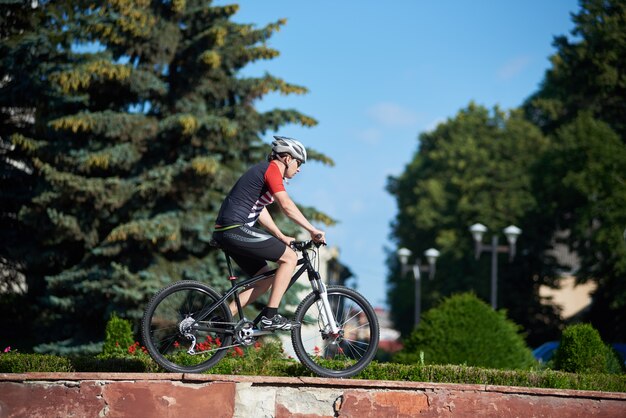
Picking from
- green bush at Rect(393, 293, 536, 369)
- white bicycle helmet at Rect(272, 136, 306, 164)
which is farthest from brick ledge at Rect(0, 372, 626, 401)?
green bush at Rect(393, 293, 536, 369)

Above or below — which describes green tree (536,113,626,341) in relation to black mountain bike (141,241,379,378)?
above

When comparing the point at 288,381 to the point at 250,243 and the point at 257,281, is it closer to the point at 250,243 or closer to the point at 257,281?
the point at 257,281

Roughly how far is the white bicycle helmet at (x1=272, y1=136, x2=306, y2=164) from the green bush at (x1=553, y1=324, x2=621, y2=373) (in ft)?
16.4

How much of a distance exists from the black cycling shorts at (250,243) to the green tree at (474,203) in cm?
3607

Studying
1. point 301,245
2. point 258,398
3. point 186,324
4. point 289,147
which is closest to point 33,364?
point 186,324

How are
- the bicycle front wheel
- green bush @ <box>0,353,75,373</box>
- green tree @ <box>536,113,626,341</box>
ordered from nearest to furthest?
the bicycle front wheel
green bush @ <box>0,353,75,373</box>
green tree @ <box>536,113,626,341</box>

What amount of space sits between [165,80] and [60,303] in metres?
6.28

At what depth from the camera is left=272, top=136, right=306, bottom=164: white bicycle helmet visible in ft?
26.8

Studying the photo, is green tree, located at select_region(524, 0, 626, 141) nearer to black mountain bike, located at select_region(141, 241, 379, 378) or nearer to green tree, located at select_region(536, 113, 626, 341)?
green tree, located at select_region(536, 113, 626, 341)

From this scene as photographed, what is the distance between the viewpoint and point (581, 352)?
36.8 ft

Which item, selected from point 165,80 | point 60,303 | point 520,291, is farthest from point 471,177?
point 60,303

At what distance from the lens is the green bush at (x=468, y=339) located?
501 inches

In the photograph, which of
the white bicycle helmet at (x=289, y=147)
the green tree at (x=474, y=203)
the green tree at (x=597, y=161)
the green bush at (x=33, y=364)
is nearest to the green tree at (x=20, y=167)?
the green bush at (x=33, y=364)

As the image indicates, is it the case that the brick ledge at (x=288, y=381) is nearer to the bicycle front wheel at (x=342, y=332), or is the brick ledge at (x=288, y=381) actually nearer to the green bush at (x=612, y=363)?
the bicycle front wheel at (x=342, y=332)
